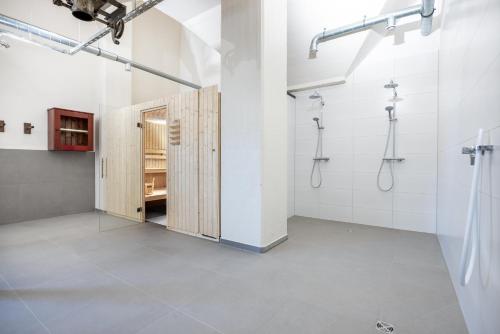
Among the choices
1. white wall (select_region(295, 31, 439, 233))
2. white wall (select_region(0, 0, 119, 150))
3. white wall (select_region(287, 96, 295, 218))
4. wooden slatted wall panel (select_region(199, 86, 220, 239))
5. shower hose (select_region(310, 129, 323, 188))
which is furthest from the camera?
white wall (select_region(287, 96, 295, 218))

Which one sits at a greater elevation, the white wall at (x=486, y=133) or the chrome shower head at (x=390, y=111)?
the chrome shower head at (x=390, y=111)

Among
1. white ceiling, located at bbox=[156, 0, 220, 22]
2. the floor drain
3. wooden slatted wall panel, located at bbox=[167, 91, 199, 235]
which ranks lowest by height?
the floor drain

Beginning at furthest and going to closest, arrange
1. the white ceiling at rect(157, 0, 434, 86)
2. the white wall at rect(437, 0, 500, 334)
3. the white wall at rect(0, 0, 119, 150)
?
the white wall at rect(0, 0, 119, 150) → the white ceiling at rect(157, 0, 434, 86) → the white wall at rect(437, 0, 500, 334)

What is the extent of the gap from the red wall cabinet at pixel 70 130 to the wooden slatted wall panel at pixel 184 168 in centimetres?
233

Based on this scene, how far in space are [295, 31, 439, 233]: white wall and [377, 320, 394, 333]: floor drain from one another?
2.90 metres

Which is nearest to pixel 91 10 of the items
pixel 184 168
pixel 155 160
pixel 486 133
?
pixel 184 168

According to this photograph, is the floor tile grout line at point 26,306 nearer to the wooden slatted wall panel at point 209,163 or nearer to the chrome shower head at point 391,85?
the wooden slatted wall panel at point 209,163

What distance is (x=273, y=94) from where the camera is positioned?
10.5ft

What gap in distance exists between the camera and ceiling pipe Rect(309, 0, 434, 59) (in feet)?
9.99

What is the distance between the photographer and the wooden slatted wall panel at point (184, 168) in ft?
11.9

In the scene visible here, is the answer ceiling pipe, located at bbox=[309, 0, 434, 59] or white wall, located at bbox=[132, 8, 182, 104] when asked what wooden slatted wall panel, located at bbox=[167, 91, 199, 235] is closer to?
ceiling pipe, located at bbox=[309, 0, 434, 59]

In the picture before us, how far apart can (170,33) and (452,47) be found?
6720mm

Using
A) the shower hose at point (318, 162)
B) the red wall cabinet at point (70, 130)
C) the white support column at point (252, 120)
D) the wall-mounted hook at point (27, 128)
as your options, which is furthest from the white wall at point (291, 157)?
the wall-mounted hook at point (27, 128)

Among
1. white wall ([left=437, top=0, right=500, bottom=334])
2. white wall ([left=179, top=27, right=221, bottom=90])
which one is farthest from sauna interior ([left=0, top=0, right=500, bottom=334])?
white wall ([left=179, top=27, right=221, bottom=90])
